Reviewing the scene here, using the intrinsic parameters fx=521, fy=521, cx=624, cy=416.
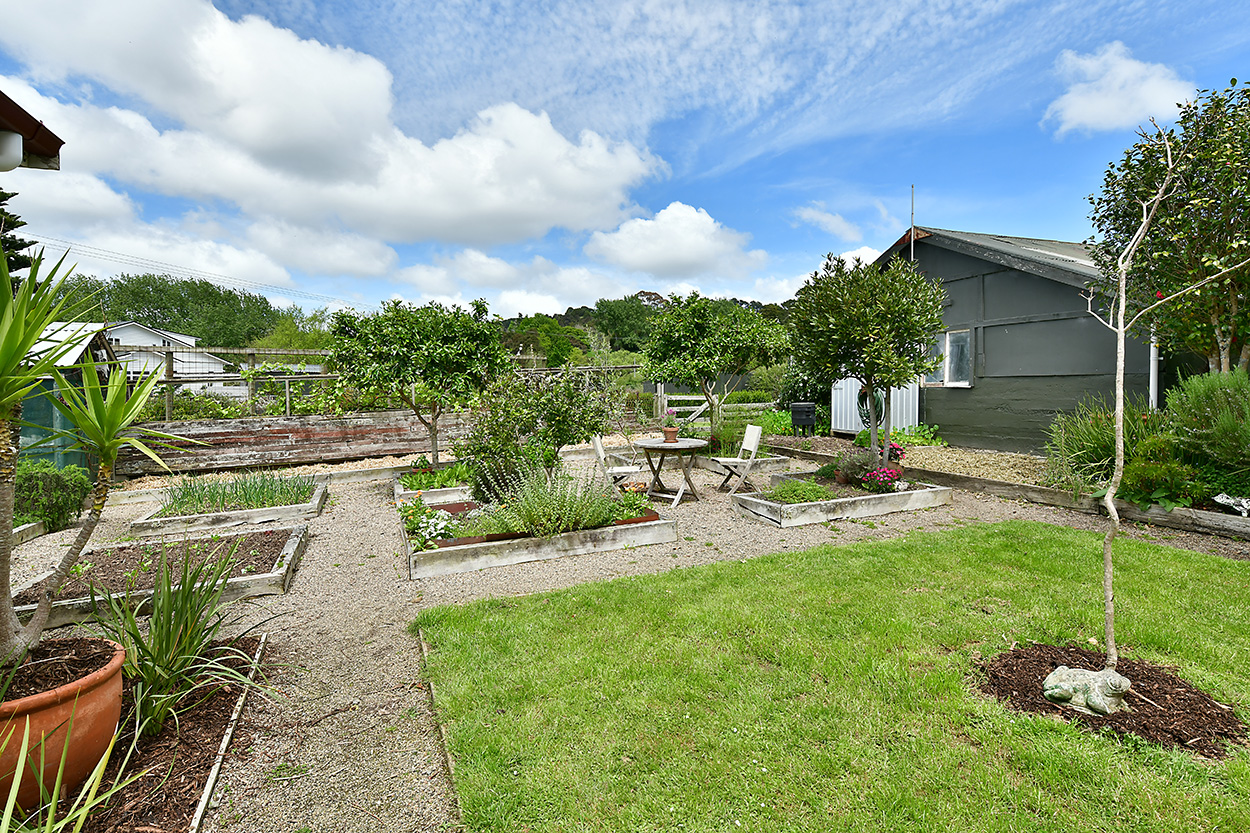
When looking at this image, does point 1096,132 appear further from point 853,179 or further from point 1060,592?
point 1060,592

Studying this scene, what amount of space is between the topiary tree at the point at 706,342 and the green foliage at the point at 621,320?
41.1 metres

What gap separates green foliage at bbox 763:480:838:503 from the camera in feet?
21.7

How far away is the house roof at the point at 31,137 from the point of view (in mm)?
2930

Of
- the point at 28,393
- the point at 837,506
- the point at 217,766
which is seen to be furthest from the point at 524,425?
the point at 28,393

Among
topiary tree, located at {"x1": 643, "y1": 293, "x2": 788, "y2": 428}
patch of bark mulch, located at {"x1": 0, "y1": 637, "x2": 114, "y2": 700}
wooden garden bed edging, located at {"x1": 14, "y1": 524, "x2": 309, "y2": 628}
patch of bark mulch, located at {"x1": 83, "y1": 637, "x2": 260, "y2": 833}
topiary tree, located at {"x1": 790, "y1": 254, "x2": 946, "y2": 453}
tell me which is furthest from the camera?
topiary tree, located at {"x1": 643, "y1": 293, "x2": 788, "y2": 428}

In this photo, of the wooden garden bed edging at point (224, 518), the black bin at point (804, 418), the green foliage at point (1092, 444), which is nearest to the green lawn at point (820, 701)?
the green foliage at point (1092, 444)

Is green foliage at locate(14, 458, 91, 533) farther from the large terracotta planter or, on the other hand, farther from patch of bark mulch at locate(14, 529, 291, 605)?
the large terracotta planter

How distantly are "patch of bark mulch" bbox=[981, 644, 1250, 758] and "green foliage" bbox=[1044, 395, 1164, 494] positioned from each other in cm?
486

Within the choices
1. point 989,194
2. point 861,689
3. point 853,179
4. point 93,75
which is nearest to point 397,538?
point 861,689

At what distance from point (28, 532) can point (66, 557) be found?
20.3ft

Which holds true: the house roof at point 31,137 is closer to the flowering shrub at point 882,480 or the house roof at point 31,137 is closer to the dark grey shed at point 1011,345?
the flowering shrub at point 882,480

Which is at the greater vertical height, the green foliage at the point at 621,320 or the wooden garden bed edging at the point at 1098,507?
the green foliage at the point at 621,320

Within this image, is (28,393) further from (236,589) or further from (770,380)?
(770,380)

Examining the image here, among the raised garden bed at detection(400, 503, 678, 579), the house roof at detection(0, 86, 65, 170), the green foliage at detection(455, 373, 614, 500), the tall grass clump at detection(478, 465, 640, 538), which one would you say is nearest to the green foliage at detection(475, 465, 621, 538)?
the tall grass clump at detection(478, 465, 640, 538)
